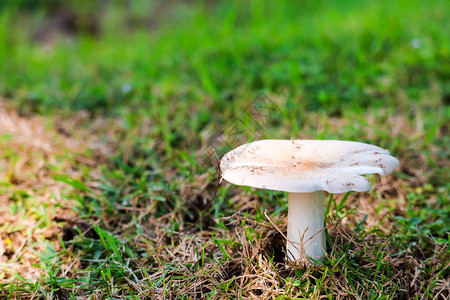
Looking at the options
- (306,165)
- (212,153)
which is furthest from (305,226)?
(212,153)

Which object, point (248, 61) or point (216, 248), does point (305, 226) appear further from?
point (248, 61)

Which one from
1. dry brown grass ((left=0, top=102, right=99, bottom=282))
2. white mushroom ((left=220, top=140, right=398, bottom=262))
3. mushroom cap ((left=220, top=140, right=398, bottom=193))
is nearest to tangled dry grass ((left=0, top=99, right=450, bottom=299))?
dry brown grass ((left=0, top=102, right=99, bottom=282))

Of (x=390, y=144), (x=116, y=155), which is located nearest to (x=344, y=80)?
(x=390, y=144)

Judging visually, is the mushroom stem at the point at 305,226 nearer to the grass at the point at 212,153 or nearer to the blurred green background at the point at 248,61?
the grass at the point at 212,153

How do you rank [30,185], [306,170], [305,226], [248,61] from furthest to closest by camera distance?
[248,61] → [30,185] → [305,226] → [306,170]

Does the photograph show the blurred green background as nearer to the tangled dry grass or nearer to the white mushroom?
the tangled dry grass

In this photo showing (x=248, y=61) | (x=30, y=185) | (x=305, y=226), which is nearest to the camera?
(x=305, y=226)
